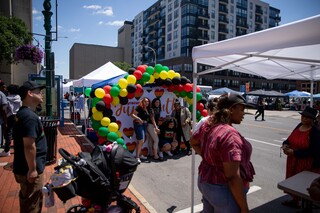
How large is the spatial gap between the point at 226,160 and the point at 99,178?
1.34 metres

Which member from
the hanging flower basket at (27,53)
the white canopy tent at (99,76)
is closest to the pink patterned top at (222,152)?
the white canopy tent at (99,76)

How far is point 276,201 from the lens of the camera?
446cm

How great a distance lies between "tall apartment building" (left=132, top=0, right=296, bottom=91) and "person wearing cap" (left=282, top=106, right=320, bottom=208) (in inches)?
2147

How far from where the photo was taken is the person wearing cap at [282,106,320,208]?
3.66 metres

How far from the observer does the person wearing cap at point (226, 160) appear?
6.13ft

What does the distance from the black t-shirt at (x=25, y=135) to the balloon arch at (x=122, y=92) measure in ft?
10.5

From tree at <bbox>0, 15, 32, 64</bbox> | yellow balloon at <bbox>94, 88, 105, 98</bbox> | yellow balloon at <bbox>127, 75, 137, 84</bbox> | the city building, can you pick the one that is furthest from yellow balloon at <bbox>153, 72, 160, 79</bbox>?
the city building

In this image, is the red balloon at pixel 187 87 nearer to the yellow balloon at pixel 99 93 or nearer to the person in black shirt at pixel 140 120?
the person in black shirt at pixel 140 120

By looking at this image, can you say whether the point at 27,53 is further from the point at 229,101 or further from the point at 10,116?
the point at 229,101

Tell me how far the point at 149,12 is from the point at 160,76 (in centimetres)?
7680

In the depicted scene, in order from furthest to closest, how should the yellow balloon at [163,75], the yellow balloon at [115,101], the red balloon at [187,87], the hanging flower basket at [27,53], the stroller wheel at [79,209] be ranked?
A: the hanging flower basket at [27,53] → the red balloon at [187,87] → the yellow balloon at [163,75] → the yellow balloon at [115,101] → the stroller wheel at [79,209]

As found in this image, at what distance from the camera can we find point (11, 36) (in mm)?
13703

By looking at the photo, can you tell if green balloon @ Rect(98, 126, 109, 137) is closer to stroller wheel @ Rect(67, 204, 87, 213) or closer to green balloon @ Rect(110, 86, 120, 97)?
green balloon @ Rect(110, 86, 120, 97)

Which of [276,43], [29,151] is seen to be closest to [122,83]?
[29,151]
